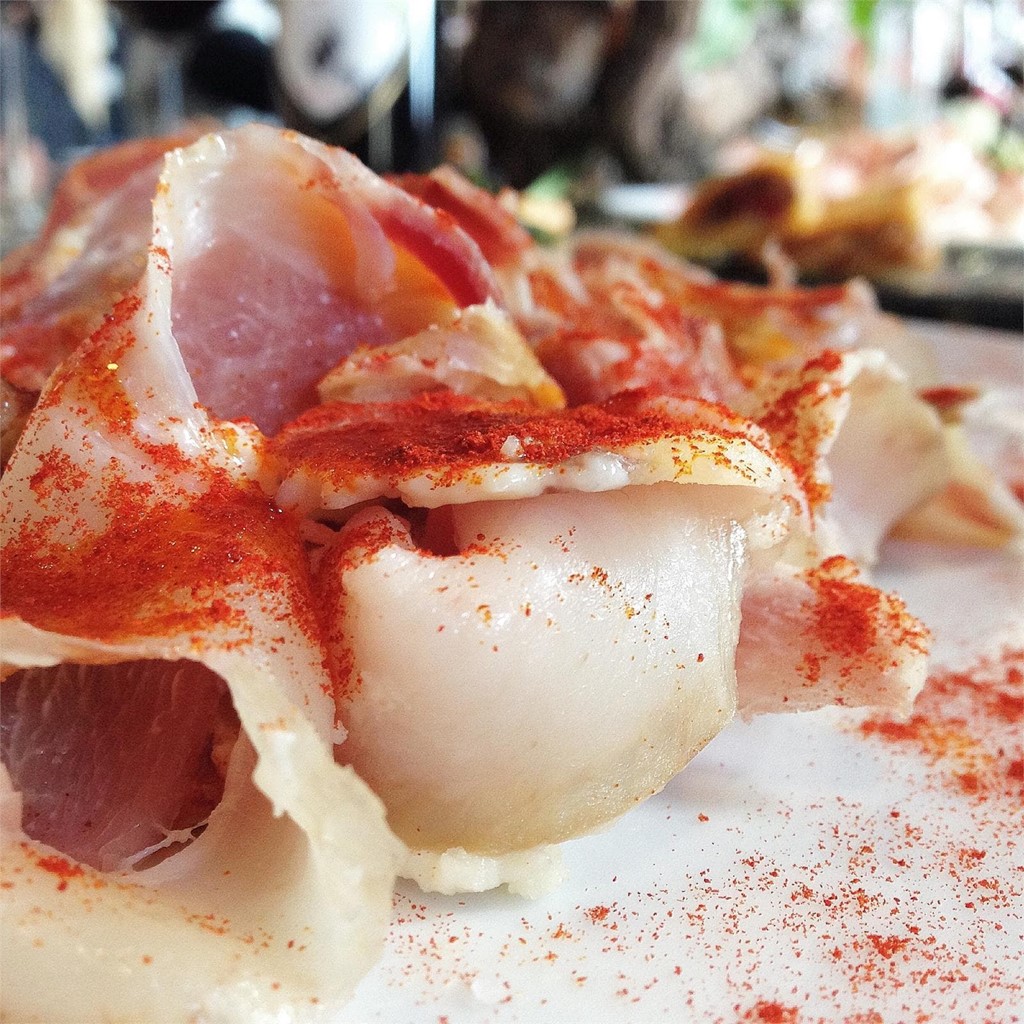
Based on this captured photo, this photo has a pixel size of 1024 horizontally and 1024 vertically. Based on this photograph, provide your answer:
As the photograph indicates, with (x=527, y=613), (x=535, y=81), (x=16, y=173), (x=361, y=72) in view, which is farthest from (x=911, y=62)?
(x=527, y=613)

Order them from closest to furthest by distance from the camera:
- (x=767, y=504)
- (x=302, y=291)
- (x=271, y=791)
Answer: (x=271, y=791) < (x=767, y=504) < (x=302, y=291)

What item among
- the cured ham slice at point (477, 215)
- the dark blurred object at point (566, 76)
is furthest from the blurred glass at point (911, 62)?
the cured ham slice at point (477, 215)

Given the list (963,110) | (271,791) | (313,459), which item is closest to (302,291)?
(313,459)

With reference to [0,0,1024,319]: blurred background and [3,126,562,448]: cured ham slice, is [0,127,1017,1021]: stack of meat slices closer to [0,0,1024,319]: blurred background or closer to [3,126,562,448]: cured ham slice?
[3,126,562,448]: cured ham slice

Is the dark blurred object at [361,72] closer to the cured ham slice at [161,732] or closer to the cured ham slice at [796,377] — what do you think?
the cured ham slice at [796,377]

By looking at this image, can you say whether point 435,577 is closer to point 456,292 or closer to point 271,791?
point 271,791

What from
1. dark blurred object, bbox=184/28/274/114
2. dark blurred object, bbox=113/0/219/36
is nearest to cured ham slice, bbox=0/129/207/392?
dark blurred object, bbox=113/0/219/36

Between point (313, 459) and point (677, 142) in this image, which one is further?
point (677, 142)
